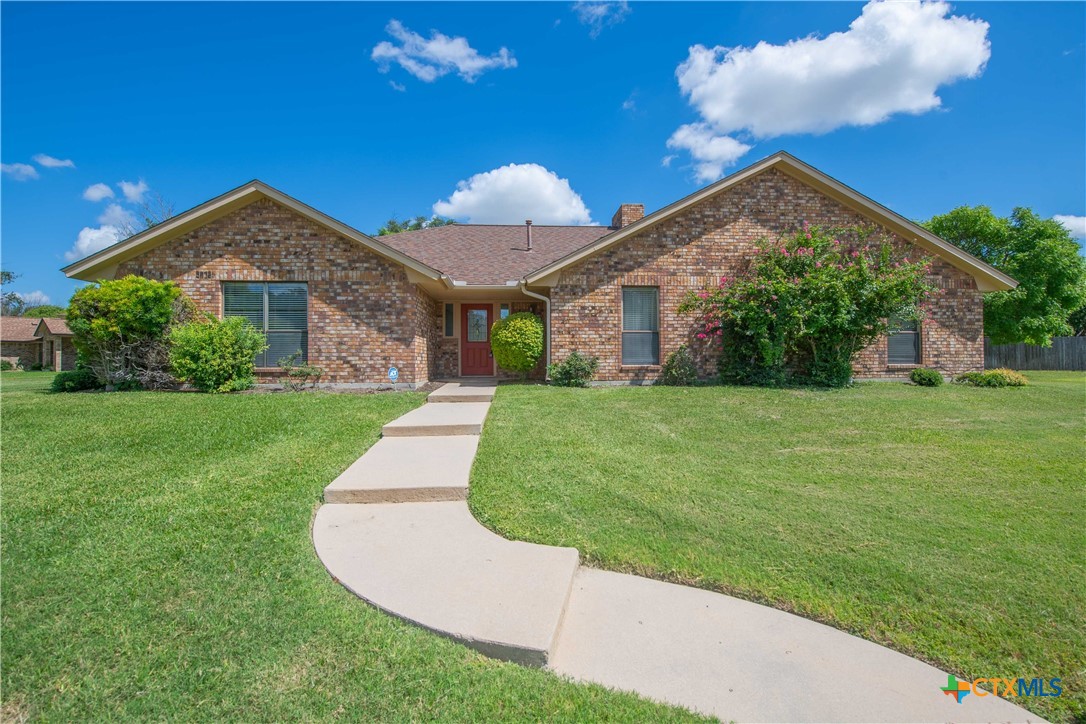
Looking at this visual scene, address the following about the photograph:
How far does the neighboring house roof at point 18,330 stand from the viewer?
102 feet

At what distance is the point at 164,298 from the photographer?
984 centimetres

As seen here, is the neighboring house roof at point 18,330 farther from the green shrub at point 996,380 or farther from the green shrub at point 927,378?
the green shrub at point 996,380

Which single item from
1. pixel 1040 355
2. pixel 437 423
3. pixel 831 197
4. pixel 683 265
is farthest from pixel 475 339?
pixel 1040 355

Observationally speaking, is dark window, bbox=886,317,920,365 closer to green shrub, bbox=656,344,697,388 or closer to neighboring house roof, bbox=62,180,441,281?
green shrub, bbox=656,344,697,388

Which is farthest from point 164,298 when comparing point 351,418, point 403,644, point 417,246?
point 403,644

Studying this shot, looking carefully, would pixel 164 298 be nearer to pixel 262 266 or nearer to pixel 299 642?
pixel 262 266

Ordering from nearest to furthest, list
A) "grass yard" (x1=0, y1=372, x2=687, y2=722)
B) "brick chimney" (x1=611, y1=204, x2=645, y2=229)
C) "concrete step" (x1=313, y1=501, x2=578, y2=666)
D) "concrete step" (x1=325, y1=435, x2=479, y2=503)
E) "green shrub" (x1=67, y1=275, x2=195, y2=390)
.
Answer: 1. "grass yard" (x1=0, y1=372, x2=687, y2=722)
2. "concrete step" (x1=313, y1=501, x2=578, y2=666)
3. "concrete step" (x1=325, y1=435, x2=479, y2=503)
4. "green shrub" (x1=67, y1=275, x2=195, y2=390)
5. "brick chimney" (x1=611, y1=204, x2=645, y2=229)

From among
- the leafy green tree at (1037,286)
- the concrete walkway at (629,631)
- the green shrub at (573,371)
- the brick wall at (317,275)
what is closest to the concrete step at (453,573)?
the concrete walkway at (629,631)

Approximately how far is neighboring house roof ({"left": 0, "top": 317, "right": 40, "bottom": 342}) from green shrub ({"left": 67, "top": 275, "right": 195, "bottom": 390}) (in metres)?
29.5

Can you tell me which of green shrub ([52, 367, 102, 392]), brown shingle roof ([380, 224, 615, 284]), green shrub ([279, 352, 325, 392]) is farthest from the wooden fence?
green shrub ([52, 367, 102, 392])

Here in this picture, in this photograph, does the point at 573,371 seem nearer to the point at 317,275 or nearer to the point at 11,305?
the point at 317,275

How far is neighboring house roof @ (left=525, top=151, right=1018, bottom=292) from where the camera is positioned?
11266 mm

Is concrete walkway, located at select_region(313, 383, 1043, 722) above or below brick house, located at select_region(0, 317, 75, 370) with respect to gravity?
below

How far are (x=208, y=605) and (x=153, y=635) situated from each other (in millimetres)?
260
